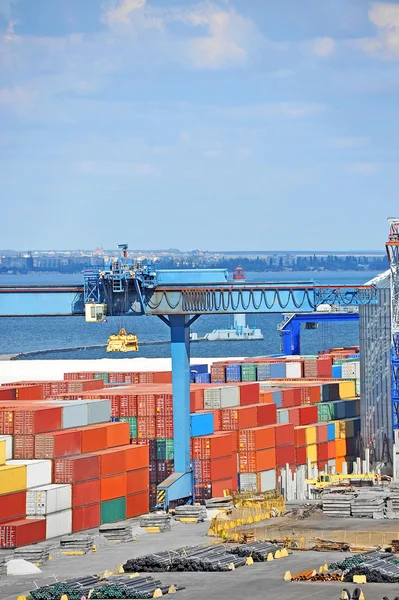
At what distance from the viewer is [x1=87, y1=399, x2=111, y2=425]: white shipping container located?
62969 millimetres

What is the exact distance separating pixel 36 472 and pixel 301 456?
20.8m

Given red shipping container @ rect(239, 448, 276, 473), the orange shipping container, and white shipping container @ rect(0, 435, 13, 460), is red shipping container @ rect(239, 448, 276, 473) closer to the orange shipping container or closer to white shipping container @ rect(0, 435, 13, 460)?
the orange shipping container

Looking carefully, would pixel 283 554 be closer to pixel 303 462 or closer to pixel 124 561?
pixel 124 561

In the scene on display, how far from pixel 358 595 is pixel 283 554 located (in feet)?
29.2

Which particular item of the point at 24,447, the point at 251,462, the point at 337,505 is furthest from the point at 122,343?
the point at 337,505

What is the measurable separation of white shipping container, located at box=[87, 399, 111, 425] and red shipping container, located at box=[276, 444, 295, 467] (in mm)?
10503

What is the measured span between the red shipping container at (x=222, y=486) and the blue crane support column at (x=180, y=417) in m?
1.32

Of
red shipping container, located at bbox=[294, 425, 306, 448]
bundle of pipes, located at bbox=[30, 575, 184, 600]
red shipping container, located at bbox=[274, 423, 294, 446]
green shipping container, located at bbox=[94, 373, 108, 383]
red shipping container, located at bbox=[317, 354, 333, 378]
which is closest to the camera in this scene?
bundle of pipes, located at bbox=[30, 575, 184, 600]

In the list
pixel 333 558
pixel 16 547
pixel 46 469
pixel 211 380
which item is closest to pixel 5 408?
pixel 46 469

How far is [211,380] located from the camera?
88.1 metres

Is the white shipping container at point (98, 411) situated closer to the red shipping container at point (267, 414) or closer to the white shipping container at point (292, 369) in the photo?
the red shipping container at point (267, 414)

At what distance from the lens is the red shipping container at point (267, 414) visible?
7132 centimetres

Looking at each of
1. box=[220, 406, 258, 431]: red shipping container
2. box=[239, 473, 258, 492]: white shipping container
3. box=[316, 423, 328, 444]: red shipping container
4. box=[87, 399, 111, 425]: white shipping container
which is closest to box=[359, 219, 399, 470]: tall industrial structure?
box=[316, 423, 328, 444]: red shipping container

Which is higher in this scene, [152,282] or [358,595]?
[152,282]
